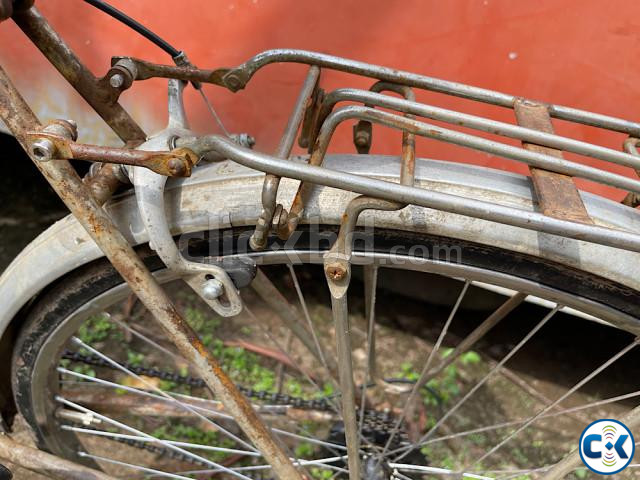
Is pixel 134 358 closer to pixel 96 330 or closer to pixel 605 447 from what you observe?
pixel 96 330

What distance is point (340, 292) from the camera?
0.64m

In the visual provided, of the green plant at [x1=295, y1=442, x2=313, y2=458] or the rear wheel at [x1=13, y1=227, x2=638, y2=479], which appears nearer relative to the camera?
the rear wheel at [x1=13, y1=227, x2=638, y2=479]

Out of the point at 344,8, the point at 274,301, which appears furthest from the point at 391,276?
the point at 344,8

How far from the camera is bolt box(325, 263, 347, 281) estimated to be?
62 cm

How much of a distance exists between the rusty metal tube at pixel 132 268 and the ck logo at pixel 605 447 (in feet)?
1.28

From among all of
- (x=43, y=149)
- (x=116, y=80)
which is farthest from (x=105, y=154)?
(x=116, y=80)

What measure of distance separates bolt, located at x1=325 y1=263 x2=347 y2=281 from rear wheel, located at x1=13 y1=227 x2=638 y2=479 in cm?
11

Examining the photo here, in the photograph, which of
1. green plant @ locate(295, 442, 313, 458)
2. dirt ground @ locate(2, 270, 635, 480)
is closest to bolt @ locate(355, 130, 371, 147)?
dirt ground @ locate(2, 270, 635, 480)

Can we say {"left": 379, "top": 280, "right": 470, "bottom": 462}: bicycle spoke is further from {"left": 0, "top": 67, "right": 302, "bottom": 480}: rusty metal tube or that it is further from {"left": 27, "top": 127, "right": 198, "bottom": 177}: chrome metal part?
{"left": 27, "top": 127, "right": 198, "bottom": 177}: chrome metal part

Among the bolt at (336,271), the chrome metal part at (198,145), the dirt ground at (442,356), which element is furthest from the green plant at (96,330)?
the bolt at (336,271)

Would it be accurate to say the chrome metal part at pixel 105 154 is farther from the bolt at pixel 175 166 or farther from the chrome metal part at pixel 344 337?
the chrome metal part at pixel 344 337

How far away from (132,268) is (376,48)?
666 mm

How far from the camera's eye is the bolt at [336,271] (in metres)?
0.62

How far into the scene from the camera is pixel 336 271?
0.63 m
